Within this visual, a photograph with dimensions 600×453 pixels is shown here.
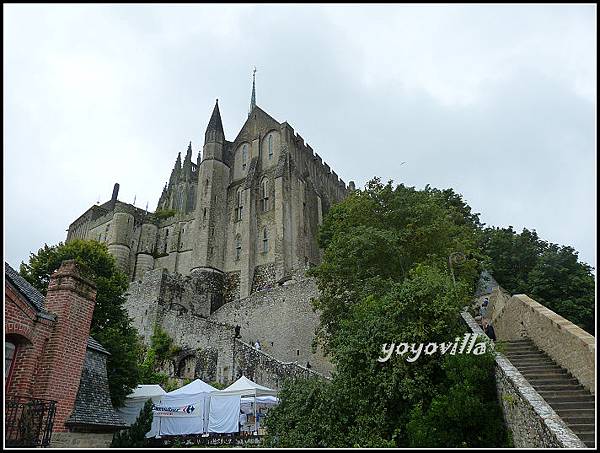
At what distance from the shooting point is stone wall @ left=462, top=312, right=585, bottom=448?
7.82m

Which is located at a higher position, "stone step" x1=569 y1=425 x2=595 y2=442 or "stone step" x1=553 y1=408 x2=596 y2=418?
"stone step" x1=553 y1=408 x2=596 y2=418

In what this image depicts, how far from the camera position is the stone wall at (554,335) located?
1044cm

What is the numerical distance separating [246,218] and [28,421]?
124ft

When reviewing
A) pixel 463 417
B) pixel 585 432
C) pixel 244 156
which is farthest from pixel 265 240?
pixel 585 432

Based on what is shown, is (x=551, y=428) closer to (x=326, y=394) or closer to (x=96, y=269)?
(x=326, y=394)

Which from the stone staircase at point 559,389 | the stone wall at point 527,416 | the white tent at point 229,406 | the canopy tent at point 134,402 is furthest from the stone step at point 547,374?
the canopy tent at point 134,402

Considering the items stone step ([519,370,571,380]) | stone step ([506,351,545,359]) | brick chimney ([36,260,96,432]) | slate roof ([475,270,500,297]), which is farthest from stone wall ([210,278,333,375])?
brick chimney ([36,260,96,432])

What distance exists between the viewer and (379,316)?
46.4 ft

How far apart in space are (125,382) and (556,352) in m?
Answer: 17.8

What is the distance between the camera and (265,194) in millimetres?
48688

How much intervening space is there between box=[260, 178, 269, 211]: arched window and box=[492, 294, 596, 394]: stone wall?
3209cm

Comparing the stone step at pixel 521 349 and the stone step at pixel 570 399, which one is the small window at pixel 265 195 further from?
the stone step at pixel 570 399

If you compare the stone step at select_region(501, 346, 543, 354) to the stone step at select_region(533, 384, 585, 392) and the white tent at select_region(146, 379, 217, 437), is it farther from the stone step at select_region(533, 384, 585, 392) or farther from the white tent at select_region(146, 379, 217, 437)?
the white tent at select_region(146, 379, 217, 437)

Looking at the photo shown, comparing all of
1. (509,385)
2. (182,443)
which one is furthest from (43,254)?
(509,385)
